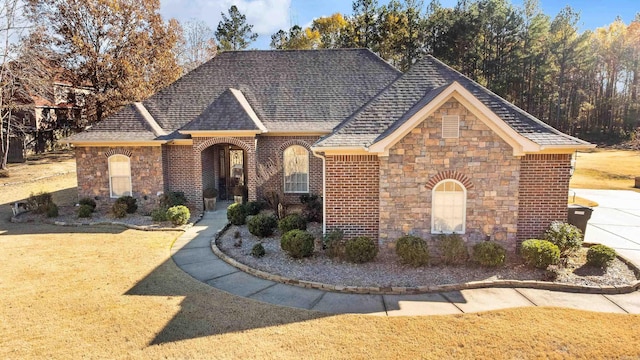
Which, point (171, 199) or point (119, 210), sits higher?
point (171, 199)

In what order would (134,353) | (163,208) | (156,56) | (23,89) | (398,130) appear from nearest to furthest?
(134,353)
(398,130)
(163,208)
(23,89)
(156,56)

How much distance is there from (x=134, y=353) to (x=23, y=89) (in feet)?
108

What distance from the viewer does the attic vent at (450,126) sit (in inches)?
452

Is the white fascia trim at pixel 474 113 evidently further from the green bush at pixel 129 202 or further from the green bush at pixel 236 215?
the green bush at pixel 129 202

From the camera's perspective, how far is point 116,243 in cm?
1409

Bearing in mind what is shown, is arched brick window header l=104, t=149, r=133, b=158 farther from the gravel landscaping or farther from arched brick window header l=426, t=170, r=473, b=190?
arched brick window header l=426, t=170, r=473, b=190

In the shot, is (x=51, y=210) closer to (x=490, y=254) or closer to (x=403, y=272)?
(x=403, y=272)

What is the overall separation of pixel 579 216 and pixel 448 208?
547 centimetres

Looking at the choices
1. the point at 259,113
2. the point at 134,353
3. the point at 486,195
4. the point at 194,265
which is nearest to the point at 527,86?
the point at 259,113

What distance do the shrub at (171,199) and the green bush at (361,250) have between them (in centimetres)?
989

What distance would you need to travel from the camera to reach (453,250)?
11.3m

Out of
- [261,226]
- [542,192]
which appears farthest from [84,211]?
[542,192]

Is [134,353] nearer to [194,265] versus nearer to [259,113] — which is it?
[194,265]

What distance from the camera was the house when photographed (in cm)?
1161
